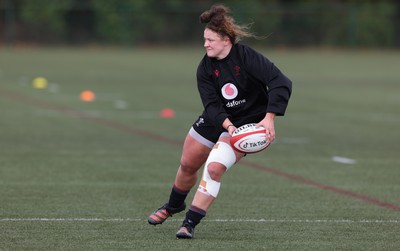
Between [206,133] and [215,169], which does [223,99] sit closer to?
[206,133]

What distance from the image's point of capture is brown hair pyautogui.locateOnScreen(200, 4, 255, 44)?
7.48 metres

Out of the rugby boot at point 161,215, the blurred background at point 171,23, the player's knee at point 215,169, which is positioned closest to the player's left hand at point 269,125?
the player's knee at point 215,169

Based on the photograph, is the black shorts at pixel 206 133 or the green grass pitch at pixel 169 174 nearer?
the green grass pitch at pixel 169 174

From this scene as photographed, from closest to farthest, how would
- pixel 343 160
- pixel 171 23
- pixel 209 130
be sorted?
1. pixel 209 130
2. pixel 343 160
3. pixel 171 23

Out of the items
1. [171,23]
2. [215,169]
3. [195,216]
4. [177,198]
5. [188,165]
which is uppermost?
[215,169]

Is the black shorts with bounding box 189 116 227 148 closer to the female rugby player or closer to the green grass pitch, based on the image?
the female rugby player

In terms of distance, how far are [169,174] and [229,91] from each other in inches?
145

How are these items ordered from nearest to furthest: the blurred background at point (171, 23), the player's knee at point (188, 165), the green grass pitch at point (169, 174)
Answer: the green grass pitch at point (169, 174) < the player's knee at point (188, 165) < the blurred background at point (171, 23)

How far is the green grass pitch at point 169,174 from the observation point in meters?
7.57

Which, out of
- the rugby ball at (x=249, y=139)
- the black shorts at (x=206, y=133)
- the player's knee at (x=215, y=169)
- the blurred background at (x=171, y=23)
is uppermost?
the rugby ball at (x=249, y=139)

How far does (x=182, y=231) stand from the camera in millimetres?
7391

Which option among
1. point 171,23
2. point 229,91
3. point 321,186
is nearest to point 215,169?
point 229,91

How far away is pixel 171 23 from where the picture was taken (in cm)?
5019

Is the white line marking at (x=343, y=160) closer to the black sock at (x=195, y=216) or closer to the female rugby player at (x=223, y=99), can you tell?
the female rugby player at (x=223, y=99)
